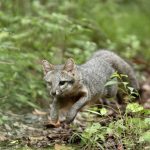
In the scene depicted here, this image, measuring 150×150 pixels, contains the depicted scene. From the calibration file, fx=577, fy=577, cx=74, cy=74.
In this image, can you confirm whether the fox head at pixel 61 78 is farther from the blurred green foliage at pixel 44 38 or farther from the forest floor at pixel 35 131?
the blurred green foliage at pixel 44 38

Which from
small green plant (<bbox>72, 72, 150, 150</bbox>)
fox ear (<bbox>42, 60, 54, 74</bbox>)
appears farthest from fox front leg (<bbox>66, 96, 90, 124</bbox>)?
small green plant (<bbox>72, 72, 150, 150</bbox>)

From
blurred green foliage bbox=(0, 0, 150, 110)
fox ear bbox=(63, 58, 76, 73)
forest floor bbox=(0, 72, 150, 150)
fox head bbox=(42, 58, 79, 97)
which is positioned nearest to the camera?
forest floor bbox=(0, 72, 150, 150)

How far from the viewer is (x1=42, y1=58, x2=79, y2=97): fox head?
23.9 ft

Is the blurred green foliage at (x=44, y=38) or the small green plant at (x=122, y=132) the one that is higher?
the blurred green foliage at (x=44, y=38)

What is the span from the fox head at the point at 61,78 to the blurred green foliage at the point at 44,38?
1.10 meters

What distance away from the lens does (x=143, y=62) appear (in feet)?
43.3

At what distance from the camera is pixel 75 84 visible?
25.2 feet

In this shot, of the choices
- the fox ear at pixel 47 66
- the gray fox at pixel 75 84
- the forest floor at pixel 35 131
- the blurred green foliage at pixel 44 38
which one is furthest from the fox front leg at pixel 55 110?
the blurred green foliage at pixel 44 38

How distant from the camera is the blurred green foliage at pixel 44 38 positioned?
8891 mm

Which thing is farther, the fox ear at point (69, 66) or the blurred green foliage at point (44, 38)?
the blurred green foliage at point (44, 38)

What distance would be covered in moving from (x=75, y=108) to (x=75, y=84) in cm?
33

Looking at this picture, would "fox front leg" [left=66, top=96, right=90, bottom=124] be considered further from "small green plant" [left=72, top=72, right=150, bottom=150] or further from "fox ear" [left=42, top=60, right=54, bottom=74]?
"small green plant" [left=72, top=72, right=150, bottom=150]

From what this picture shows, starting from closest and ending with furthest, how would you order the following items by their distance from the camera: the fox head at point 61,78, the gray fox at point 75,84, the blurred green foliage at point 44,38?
the fox head at point 61,78 → the gray fox at point 75,84 → the blurred green foliage at point 44,38

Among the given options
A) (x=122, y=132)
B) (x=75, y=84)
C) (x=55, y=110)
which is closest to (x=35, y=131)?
(x=55, y=110)
